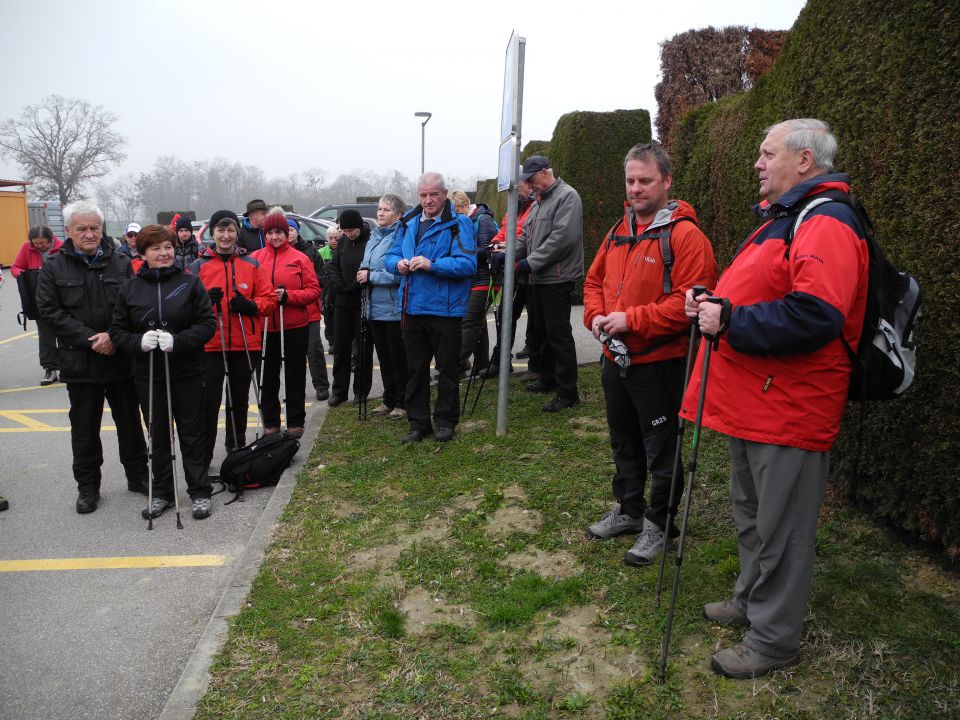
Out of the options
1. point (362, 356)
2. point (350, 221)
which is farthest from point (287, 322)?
point (350, 221)

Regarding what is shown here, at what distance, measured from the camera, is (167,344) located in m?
5.07

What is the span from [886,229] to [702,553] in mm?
1842

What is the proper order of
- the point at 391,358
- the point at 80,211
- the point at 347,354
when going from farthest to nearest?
the point at 347,354
the point at 391,358
the point at 80,211

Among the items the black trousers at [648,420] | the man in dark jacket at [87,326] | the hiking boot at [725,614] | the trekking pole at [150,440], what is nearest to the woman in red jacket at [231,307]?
the trekking pole at [150,440]

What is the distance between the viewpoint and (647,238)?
389 cm

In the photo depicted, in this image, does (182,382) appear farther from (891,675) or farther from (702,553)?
(891,675)

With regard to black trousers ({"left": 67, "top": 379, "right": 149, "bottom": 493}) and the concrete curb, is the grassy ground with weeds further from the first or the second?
black trousers ({"left": 67, "top": 379, "right": 149, "bottom": 493})

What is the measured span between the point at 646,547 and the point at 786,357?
1521 millimetres

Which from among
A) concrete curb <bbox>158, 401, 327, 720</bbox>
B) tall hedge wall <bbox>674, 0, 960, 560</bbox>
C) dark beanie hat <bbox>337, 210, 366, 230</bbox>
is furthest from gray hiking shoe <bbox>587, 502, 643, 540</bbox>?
dark beanie hat <bbox>337, 210, 366, 230</bbox>

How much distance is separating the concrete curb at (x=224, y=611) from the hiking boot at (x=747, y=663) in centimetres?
210

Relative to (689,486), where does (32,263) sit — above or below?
above

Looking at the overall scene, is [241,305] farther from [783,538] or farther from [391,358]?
[783,538]

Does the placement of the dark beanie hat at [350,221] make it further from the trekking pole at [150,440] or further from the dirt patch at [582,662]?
the dirt patch at [582,662]

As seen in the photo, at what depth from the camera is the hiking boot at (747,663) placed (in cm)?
301
